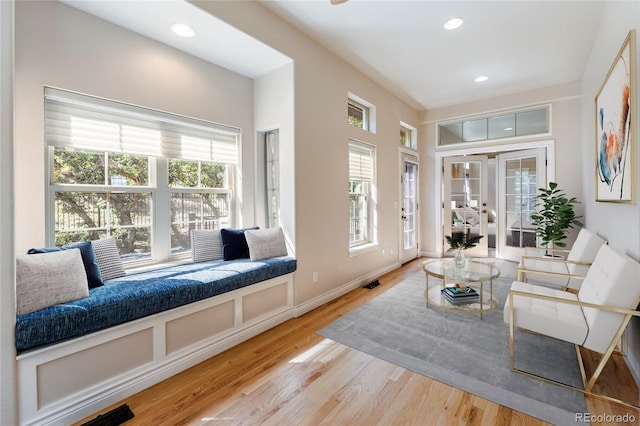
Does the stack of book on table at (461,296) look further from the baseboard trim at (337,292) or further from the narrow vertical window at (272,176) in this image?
the narrow vertical window at (272,176)

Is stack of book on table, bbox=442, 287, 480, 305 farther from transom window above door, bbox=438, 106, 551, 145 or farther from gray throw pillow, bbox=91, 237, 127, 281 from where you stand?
transom window above door, bbox=438, 106, 551, 145

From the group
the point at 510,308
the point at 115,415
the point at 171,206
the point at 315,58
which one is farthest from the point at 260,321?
the point at 315,58

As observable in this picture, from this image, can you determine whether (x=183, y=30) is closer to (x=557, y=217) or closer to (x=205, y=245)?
(x=205, y=245)

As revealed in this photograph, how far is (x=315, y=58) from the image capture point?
3287 mm

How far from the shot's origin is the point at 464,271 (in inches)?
122

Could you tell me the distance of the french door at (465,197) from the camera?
577 centimetres

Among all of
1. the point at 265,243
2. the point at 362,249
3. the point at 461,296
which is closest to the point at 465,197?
the point at 362,249

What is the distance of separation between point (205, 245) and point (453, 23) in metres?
3.50

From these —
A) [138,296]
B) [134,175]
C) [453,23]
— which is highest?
[453,23]

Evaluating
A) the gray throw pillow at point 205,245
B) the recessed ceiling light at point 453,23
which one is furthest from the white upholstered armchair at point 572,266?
the gray throw pillow at point 205,245

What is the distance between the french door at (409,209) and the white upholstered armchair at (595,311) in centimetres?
311

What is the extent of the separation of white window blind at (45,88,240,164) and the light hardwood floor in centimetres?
199

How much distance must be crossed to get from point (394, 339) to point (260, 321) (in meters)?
1.27

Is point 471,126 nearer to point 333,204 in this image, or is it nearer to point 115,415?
point 333,204
